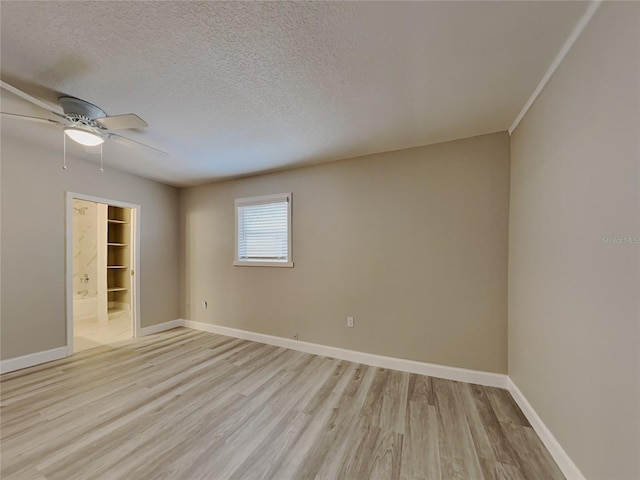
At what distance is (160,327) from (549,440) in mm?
4939

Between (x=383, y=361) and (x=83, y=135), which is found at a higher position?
(x=83, y=135)

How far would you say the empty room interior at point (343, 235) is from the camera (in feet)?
4.03

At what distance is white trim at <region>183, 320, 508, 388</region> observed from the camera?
243cm

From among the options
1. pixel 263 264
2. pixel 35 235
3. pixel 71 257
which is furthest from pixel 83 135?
pixel 263 264

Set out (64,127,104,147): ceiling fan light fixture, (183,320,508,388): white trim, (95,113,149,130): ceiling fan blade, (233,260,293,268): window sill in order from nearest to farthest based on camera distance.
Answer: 1. (95,113,149,130): ceiling fan blade
2. (64,127,104,147): ceiling fan light fixture
3. (183,320,508,388): white trim
4. (233,260,293,268): window sill

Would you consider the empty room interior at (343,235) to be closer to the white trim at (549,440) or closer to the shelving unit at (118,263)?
the white trim at (549,440)

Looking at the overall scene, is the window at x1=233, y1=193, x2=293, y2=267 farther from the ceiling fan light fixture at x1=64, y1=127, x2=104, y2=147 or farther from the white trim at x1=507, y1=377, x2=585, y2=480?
the white trim at x1=507, y1=377, x2=585, y2=480

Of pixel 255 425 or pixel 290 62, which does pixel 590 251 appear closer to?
pixel 290 62

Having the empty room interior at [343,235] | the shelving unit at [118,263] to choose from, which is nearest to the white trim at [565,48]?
the empty room interior at [343,235]

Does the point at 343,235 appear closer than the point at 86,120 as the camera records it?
No

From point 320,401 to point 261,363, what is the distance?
3.40ft

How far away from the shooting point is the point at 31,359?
9.21 ft

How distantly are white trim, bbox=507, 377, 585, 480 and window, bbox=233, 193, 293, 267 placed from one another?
270 centimetres

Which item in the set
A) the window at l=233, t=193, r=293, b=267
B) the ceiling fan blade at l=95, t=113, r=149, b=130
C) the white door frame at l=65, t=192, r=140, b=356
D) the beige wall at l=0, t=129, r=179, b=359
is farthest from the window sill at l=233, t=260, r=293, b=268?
the ceiling fan blade at l=95, t=113, r=149, b=130
